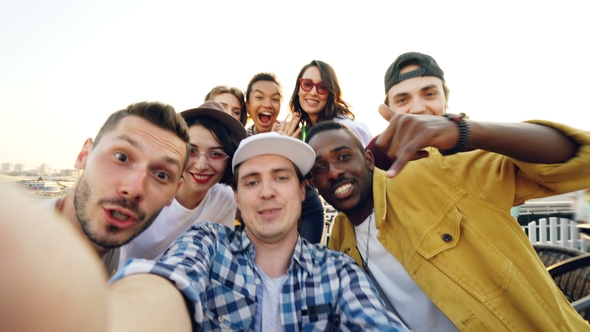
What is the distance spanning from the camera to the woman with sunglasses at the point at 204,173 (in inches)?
103

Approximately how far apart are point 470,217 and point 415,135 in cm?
81

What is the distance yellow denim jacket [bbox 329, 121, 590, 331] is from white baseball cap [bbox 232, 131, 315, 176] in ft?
2.37

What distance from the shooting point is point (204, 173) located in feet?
8.74

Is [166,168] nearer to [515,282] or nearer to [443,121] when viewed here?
[443,121]

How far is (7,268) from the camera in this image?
402 millimetres

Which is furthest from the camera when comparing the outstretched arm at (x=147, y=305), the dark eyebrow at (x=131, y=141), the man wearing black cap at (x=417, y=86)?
the man wearing black cap at (x=417, y=86)

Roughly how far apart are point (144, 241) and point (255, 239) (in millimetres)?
962

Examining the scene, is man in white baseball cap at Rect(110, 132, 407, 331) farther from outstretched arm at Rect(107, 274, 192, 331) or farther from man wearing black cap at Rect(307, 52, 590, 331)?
man wearing black cap at Rect(307, 52, 590, 331)

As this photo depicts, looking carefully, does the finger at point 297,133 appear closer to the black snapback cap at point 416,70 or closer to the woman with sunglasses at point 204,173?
the woman with sunglasses at point 204,173

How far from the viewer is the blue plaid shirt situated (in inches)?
61.6

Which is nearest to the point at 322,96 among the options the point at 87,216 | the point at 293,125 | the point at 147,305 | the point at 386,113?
the point at 293,125

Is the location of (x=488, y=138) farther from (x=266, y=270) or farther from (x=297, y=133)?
(x=297, y=133)

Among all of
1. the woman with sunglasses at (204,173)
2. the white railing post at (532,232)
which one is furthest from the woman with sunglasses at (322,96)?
the white railing post at (532,232)

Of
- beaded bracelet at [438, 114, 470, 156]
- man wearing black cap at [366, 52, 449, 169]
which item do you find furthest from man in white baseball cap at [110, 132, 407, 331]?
man wearing black cap at [366, 52, 449, 169]
